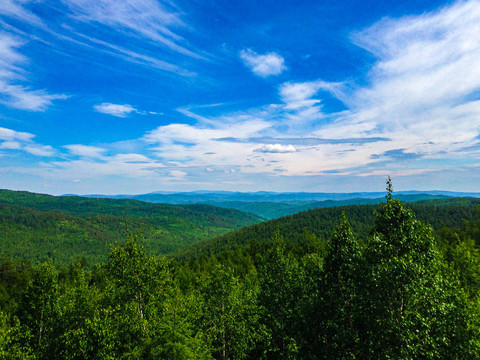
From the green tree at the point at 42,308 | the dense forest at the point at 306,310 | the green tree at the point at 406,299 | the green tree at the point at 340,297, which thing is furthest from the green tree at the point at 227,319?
the green tree at the point at 42,308

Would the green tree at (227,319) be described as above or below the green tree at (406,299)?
below

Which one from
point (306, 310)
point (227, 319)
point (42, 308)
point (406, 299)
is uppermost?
point (406, 299)

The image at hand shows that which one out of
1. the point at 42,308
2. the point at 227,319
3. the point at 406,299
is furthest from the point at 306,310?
the point at 42,308

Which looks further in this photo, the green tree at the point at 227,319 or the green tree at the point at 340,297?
the green tree at the point at 227,319

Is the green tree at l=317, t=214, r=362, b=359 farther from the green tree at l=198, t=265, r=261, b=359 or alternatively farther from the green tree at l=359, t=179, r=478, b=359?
the green tree at l=198, t=265, r=261, b=359

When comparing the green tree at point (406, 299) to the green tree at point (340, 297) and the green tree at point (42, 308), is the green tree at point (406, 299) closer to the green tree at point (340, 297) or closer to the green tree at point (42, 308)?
the green tree at point (340, 297)

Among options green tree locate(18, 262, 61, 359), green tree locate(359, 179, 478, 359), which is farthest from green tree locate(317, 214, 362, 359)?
green tree locate(18, 262, 61, 359)

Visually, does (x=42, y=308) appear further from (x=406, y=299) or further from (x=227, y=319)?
Result: (x=406, y=299)

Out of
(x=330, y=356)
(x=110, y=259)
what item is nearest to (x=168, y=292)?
(x=110, y=259)

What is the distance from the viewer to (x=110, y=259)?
2591cm

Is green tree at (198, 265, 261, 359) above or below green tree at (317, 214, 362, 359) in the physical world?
below

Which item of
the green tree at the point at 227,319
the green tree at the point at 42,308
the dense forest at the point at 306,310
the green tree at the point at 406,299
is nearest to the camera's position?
the green tree at the point at 406,299

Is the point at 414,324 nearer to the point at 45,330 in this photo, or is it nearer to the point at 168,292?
the point at 168,292

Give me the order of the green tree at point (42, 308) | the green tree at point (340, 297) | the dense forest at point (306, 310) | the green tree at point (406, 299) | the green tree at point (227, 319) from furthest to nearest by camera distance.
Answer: the green tree at point (42, 308) → the green tree at point (227, 319) → the green tree at point (340, 297) → the dense forest at point (306, 310) → the green tree at point (406, 299)
